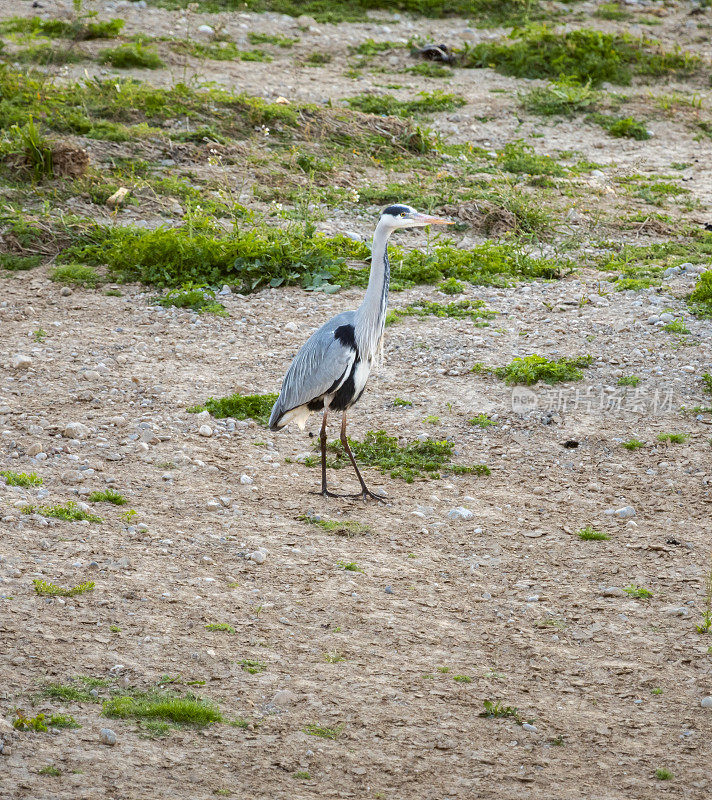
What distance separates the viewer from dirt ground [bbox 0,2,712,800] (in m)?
3.57

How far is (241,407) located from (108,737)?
3.10 meters

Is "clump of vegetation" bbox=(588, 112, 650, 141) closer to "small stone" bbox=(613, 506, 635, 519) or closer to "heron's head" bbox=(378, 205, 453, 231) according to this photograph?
"heron's head" bbox=(378, 205, 453, 231)

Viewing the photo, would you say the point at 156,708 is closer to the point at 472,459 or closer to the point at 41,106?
the point at 472,459

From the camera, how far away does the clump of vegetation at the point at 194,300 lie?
24.9 feet

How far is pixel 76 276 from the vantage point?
8016 mm

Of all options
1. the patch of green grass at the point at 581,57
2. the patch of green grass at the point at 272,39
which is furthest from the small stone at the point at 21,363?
the patch of green grass at the point at 581,57

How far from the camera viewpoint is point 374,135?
1087cm

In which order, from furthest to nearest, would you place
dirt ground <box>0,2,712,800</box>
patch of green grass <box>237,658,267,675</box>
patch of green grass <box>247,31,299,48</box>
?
1. patch of green grass <box>247,31,299,48</box>
2. patch of green grass <box>237,658,267,675</box>
3. dirt ground <box>0,2,712,800</box>

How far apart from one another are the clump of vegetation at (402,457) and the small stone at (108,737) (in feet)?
8.87

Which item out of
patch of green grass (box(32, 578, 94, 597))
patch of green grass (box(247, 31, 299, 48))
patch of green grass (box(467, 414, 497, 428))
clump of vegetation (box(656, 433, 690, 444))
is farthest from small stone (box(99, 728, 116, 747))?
patch of green grass (box(247, 31, 299, 48))

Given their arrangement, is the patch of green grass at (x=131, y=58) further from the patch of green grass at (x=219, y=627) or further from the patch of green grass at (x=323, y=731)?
the patch of green grass at (x=323, y=731)

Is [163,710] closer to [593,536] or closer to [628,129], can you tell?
[593,536]

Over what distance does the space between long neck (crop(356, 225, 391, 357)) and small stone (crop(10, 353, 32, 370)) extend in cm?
242

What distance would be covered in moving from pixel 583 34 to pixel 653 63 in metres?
1.06
